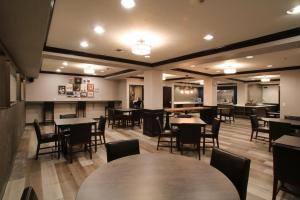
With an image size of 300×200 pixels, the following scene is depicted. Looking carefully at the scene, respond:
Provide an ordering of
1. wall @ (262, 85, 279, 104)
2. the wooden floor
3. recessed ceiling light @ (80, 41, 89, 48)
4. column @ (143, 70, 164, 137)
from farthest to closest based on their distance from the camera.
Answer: wall @ (262, 85, 279, 104) → column @ (143, 70, 164, 137) → recessed ceiling light @ (80, 41, 89, 48) → the wooden floor

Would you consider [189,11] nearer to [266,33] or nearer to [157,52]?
[266,33]

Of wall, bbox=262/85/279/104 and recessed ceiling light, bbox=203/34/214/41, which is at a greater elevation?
recessed ceiling light, bbox=203/34/214/41

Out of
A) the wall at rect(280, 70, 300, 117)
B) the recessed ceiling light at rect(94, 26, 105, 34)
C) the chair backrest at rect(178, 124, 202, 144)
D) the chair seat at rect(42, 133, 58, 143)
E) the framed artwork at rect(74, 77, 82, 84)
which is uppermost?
the recessed ceiling light at rect(94, 26, 105, 34)

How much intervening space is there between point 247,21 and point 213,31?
1.94 feet

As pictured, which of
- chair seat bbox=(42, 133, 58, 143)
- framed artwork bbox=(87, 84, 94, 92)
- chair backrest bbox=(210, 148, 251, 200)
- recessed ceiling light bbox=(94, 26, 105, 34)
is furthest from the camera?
framed artwork bbox=(87, 84, 94, 92)

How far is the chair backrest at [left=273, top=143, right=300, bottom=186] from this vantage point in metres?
2.10

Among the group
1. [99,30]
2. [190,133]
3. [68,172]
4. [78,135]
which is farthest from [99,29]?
[190,133]

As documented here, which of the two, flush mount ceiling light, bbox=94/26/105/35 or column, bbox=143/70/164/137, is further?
column, bbox=143/70/164/137

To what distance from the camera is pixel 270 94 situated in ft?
44.2

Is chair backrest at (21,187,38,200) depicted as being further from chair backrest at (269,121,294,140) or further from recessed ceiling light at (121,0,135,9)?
chair backrest at (269,121,294,140)

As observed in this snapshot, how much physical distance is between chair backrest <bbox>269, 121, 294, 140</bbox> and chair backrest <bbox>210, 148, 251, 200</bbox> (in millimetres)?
3198

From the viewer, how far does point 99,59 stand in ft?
16.5

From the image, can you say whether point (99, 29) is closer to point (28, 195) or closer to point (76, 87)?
point (28, 195)

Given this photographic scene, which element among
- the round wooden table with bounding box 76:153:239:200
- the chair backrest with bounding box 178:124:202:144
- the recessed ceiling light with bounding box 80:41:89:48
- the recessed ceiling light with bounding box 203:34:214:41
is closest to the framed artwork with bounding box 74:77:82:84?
the recessed ceiling light with bounding box 80:41:89:48
